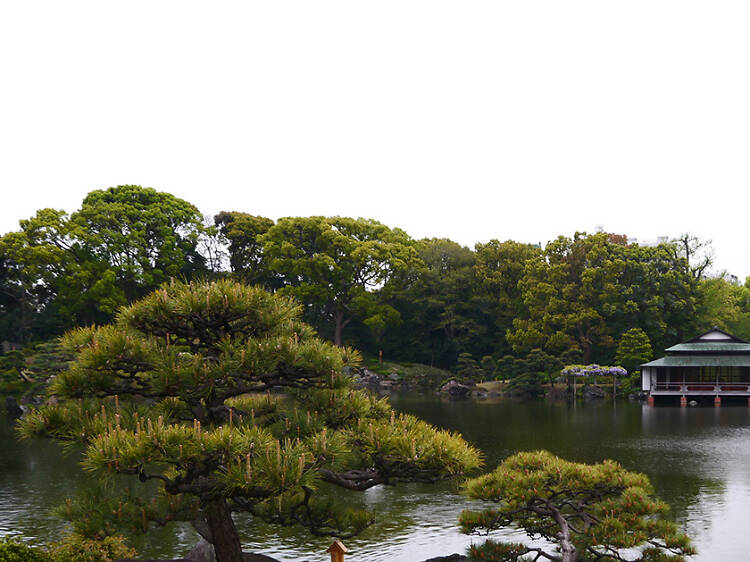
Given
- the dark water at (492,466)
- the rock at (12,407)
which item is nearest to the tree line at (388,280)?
the rock at (12,407)

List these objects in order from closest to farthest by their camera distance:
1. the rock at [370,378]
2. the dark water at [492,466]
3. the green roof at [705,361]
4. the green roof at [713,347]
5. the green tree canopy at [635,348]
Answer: the dark water at [492,466], the green roof at [705,361], the green roof at [713,347], the green tree canopy at [635,348], the rock at [370,378]

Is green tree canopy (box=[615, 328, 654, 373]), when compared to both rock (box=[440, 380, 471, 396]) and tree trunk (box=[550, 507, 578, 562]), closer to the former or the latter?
rock (box=[440, 380, 471, 396])

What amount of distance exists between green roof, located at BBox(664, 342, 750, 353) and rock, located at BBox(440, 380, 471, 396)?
1284cm

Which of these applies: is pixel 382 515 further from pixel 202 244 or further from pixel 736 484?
pixel 202 244

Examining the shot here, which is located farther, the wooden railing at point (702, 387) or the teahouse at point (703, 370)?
the wooden railing at point (702, 387)

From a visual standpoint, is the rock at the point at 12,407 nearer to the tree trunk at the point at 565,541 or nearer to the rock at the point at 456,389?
the rock at the point at 456,389

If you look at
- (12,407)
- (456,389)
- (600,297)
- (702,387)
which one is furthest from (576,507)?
(600,297)

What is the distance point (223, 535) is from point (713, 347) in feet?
129

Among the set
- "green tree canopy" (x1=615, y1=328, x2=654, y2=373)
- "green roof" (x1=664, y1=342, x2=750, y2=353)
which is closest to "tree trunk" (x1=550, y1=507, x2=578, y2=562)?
"green roof" (x1=664, y1=342, x2=750, y2=353)

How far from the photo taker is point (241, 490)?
6418mm

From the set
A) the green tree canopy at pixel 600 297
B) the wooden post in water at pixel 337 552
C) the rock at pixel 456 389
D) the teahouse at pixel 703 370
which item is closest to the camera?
the wooden post in water at pixel 337 552

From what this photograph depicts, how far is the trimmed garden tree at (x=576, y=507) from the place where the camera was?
8523 millimetres

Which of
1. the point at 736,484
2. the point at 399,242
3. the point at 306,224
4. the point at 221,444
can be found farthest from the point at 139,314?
the point at 399,242

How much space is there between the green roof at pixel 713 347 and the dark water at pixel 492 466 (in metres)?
7.64
